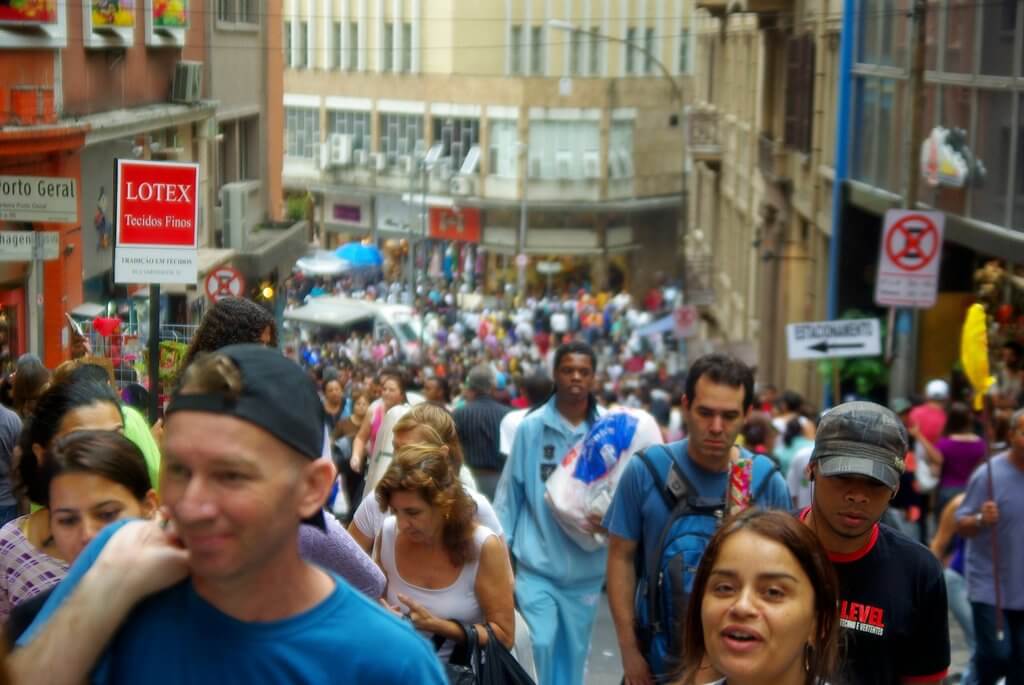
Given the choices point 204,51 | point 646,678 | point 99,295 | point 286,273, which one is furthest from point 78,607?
point 286,273

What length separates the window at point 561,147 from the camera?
2457 inches

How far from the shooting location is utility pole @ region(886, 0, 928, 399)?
16.3m

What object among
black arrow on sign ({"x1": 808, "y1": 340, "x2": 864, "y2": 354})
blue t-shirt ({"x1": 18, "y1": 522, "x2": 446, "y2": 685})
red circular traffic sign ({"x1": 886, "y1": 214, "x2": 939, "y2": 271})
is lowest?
black arrow on sign ({"x1": 808, "y1": 340, "x2": 864, "y2": 354})

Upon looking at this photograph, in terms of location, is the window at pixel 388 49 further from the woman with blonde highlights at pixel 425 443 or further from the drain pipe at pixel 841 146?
the woman with blonde highlights at pixel 425 443

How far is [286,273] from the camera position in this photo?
31.8 m

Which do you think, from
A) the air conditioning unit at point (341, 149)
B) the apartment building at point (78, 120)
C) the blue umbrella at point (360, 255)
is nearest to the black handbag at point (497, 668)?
the apartment building at point (78, 120)

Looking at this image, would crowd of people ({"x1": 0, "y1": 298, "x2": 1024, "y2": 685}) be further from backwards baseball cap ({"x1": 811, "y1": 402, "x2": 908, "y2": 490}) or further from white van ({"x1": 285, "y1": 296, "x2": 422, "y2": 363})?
white van ({"x1": 285, "y1": 296, "x2": 422, "y2": 363})

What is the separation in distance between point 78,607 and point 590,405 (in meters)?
5.90

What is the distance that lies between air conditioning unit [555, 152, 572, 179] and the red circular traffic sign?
47.7 metres

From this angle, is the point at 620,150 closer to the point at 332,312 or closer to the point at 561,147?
the point at 561,147

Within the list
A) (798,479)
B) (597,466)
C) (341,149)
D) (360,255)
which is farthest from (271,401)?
(341,149)

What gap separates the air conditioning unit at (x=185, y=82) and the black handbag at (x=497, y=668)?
1913cm

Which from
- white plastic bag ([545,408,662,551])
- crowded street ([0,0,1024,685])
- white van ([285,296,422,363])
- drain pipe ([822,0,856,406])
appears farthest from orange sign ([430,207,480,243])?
white plastic bag ([545,408,662,551])

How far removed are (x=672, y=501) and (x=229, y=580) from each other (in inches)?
134
